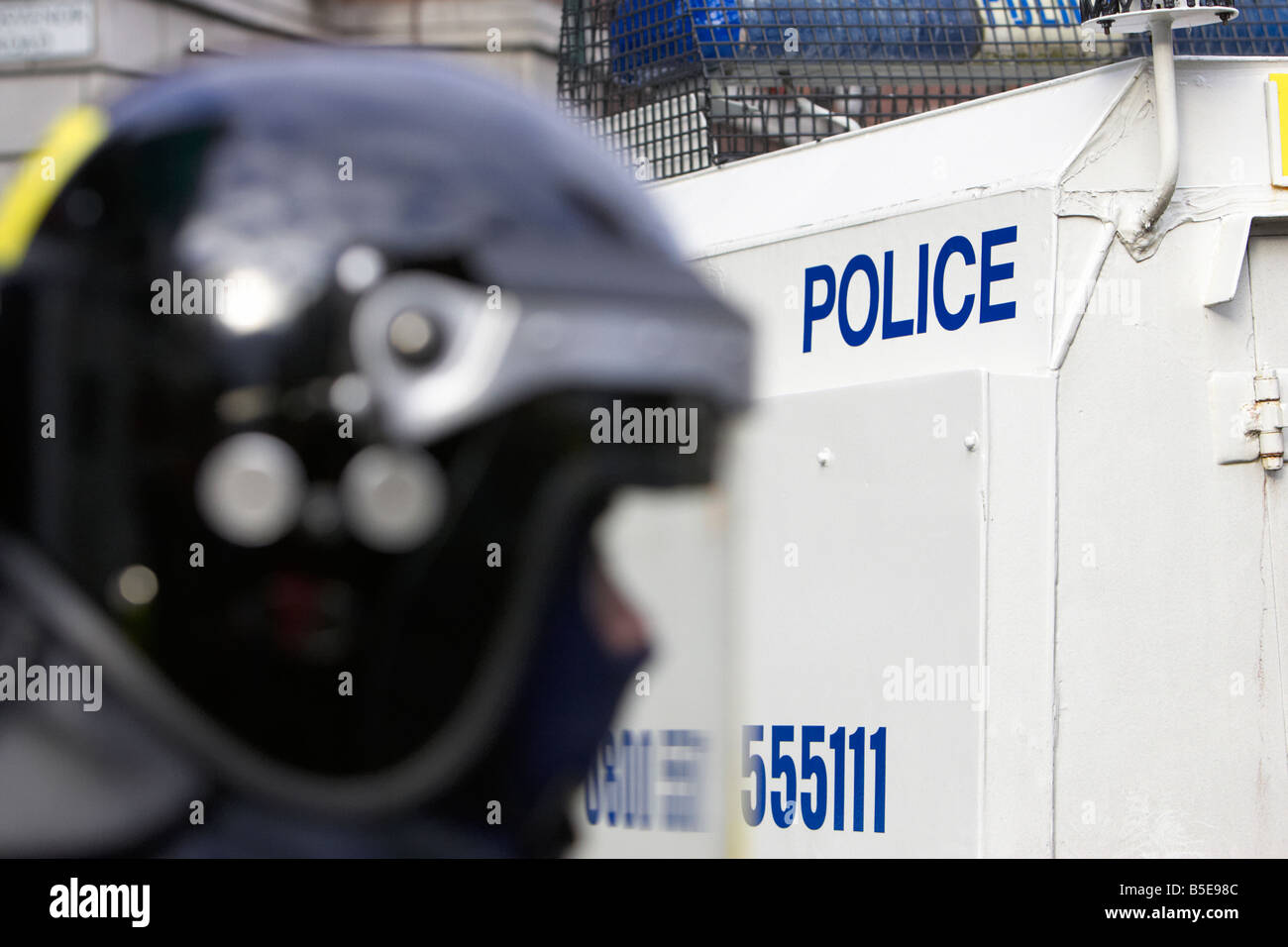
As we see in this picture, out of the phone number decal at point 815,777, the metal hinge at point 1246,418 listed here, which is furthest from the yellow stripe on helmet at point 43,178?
the metal hinge at point 1246,418

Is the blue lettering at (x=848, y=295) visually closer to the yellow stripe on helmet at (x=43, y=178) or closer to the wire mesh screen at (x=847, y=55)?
the wire mesh screen at (x=847, y=55)

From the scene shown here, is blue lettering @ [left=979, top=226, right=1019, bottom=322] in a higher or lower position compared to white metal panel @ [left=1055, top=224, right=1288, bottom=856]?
higher

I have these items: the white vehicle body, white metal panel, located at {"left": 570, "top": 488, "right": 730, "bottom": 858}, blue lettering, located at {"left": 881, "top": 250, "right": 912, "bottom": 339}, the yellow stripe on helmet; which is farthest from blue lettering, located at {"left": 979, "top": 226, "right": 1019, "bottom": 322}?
the yellow stripe on helmet

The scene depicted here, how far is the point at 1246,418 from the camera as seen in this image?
12.5 ft

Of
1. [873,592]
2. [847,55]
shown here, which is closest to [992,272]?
[873,592]

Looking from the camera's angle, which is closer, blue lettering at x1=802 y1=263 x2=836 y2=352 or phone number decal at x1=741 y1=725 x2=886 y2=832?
phone number decal at x1=741 y1=725 x2=886 y2=832

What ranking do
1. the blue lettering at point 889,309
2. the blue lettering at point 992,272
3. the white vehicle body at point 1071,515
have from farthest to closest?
1. the blue lettering at point 889,309
2. the blue lettering at point 992,272
3. the white vehicle body at point 1071,515

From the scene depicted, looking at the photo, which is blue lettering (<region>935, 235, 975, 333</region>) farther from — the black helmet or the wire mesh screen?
the black helmet

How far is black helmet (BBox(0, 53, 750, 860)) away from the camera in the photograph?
1161mm

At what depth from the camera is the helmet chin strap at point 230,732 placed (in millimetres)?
1145

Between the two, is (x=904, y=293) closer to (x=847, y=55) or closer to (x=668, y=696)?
(x=847, y=55)

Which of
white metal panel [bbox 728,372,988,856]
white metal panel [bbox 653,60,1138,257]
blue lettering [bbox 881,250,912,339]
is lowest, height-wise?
white metal panel [bbox 728,372,988,856]

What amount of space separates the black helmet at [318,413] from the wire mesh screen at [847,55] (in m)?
3.46
